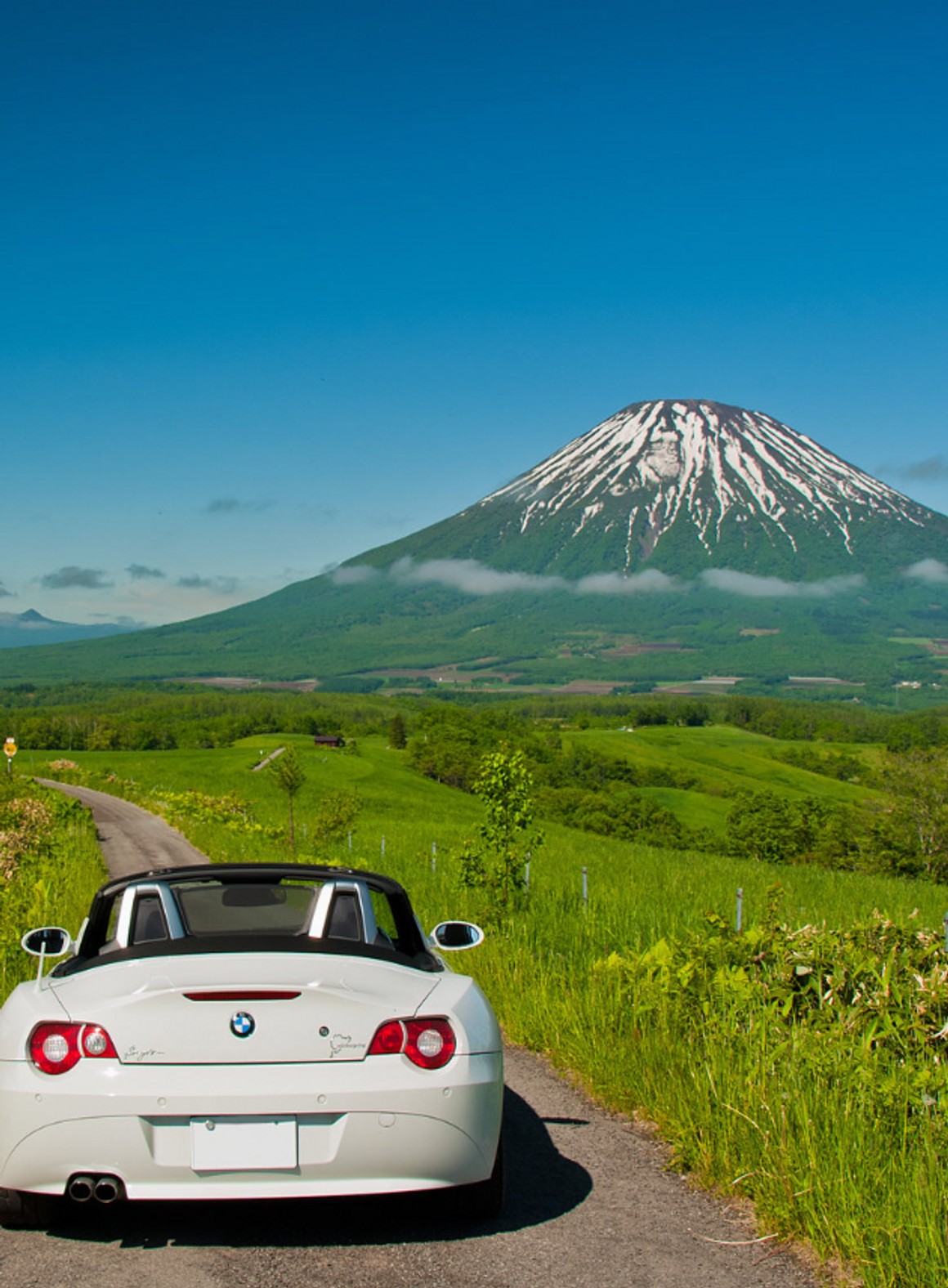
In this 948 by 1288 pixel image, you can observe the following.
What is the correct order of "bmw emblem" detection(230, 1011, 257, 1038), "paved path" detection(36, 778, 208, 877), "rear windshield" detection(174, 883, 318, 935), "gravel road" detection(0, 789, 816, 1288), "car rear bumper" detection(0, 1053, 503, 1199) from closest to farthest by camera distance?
"gravel road" detection(0, 789, 816, 1288) → "car rear bumper" detection(0, 1053, 503, 1199) → "bmw emblem" detection(230, 1011, 257, 1038) → "rear windshield" detection(174, 883, 318, 935) → "paved path" detection(36, 778, 208, 877)

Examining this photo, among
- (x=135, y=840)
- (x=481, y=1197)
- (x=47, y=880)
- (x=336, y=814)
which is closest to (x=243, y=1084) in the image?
(x=481, y=1197)

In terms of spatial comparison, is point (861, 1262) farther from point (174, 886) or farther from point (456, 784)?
point (456, 784)

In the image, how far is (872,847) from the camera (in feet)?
186

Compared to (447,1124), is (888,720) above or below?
below

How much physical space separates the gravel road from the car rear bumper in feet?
0.88

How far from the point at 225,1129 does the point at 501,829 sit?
1059cm

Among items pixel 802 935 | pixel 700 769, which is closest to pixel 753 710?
pixel 700 769

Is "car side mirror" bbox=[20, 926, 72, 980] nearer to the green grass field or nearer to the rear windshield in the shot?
the rear windshield

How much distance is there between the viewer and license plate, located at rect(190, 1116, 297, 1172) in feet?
13.8

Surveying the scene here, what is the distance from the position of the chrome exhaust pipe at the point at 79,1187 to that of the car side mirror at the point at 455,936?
83.0 inches

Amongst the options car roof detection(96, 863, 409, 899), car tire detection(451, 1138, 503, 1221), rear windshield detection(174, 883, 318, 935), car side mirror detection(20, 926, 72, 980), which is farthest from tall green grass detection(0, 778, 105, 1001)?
car tire detection(451, 1138, 503, 1221)

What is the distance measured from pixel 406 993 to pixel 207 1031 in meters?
0.78

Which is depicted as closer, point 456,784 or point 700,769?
point 456,784

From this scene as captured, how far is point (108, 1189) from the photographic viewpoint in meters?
4.24
